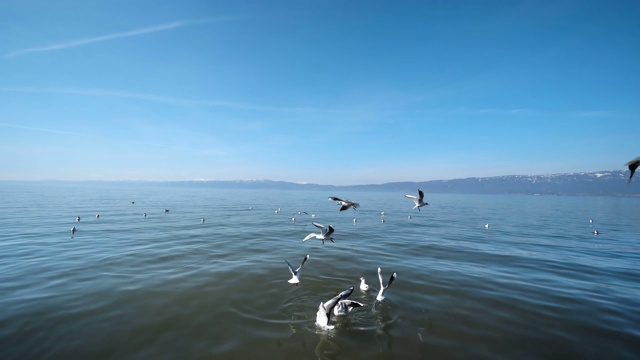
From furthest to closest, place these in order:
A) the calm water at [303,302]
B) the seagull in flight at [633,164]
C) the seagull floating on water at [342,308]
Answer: the seagull floating on water at [342,308], the calm water at [303,302], the seagull in flight at [633,164]

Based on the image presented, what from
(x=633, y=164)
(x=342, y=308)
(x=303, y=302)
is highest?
(x=633, y=164)

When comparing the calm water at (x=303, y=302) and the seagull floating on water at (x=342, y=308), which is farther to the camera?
the seagull floating on water at (x=342, y=308)

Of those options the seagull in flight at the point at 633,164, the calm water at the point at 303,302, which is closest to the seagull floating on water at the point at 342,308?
the calm water at the point at 303,302

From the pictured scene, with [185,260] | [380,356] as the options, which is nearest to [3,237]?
[185,260]

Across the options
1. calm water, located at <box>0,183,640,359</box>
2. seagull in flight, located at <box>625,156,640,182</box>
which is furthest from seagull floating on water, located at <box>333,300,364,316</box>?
seagull in flight, located at <box>625,156,640,182</box>

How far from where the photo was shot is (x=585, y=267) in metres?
18.4

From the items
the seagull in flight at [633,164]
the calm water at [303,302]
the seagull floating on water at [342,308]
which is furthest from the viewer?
the seagull floating on water at [342,308]

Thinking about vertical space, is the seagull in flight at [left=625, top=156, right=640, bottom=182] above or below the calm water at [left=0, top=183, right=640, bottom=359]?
above

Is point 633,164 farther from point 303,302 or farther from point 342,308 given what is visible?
point 303,302

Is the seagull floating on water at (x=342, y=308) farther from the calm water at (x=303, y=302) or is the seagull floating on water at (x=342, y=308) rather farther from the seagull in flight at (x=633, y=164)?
the seagull in flight at (x=633, y=164)

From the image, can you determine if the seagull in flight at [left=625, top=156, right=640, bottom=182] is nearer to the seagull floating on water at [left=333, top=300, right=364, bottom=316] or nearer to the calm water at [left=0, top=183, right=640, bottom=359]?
the calm water at [left=0, top=183, right=640, bottom=359]

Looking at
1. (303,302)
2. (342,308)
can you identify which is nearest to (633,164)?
(342,308)

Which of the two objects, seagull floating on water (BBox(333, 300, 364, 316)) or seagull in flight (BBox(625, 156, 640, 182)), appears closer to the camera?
seagull in flight (BBox(625, 156, 640, 182))

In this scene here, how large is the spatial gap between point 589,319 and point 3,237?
132ft
